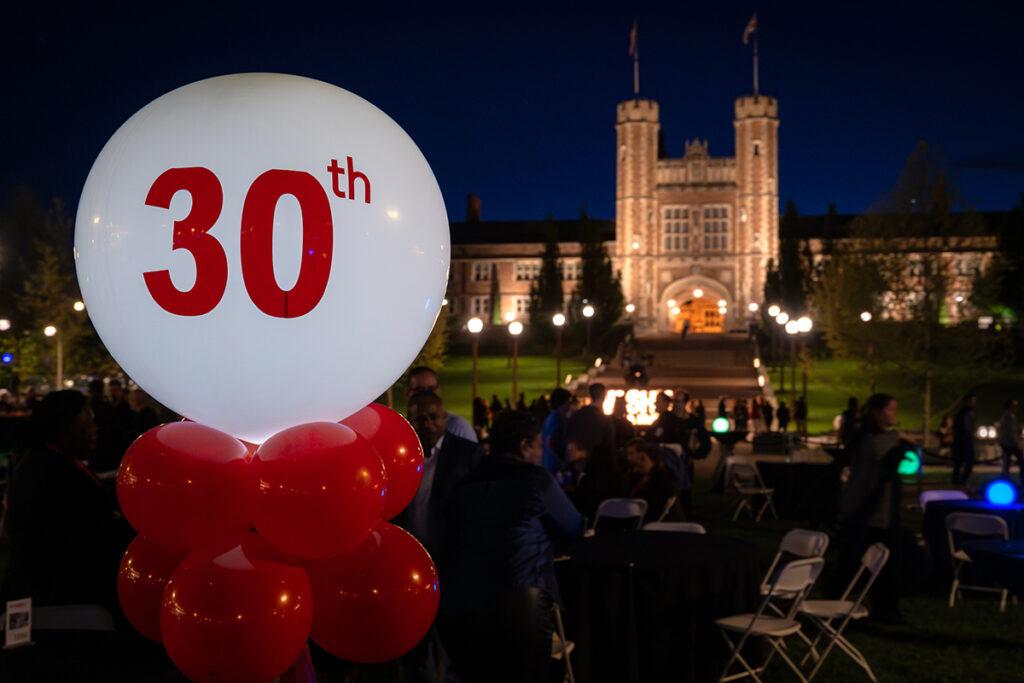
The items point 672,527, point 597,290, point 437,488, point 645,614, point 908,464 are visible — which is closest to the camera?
point 437,488

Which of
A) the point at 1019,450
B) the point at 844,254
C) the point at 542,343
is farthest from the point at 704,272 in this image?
the point at 1019,450

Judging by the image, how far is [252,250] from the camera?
7.68 feet

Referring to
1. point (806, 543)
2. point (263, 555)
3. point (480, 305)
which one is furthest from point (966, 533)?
point (480, 305)

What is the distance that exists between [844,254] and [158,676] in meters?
26.9

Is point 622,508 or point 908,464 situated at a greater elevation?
point 908,464

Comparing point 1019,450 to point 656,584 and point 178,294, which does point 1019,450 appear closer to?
point 656,584

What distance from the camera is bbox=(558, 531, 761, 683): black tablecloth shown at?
17.4ft

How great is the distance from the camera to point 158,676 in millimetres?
2980

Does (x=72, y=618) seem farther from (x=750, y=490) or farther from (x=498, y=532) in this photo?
(x=750, y=490)

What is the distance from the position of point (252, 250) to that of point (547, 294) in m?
51.8

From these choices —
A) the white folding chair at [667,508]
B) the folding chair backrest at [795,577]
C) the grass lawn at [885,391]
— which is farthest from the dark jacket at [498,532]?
the grass lawn at [885,391]

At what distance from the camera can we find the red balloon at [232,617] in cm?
231

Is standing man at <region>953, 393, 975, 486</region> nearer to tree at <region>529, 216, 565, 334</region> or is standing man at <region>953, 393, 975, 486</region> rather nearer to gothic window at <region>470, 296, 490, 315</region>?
tree at <region>529, 216, 565, 334</region>

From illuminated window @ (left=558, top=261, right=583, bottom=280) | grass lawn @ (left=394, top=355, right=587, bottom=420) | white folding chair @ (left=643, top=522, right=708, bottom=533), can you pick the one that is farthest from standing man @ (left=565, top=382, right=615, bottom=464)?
illuminated window @ (left=558, top=261, right=583, bottom=280)
